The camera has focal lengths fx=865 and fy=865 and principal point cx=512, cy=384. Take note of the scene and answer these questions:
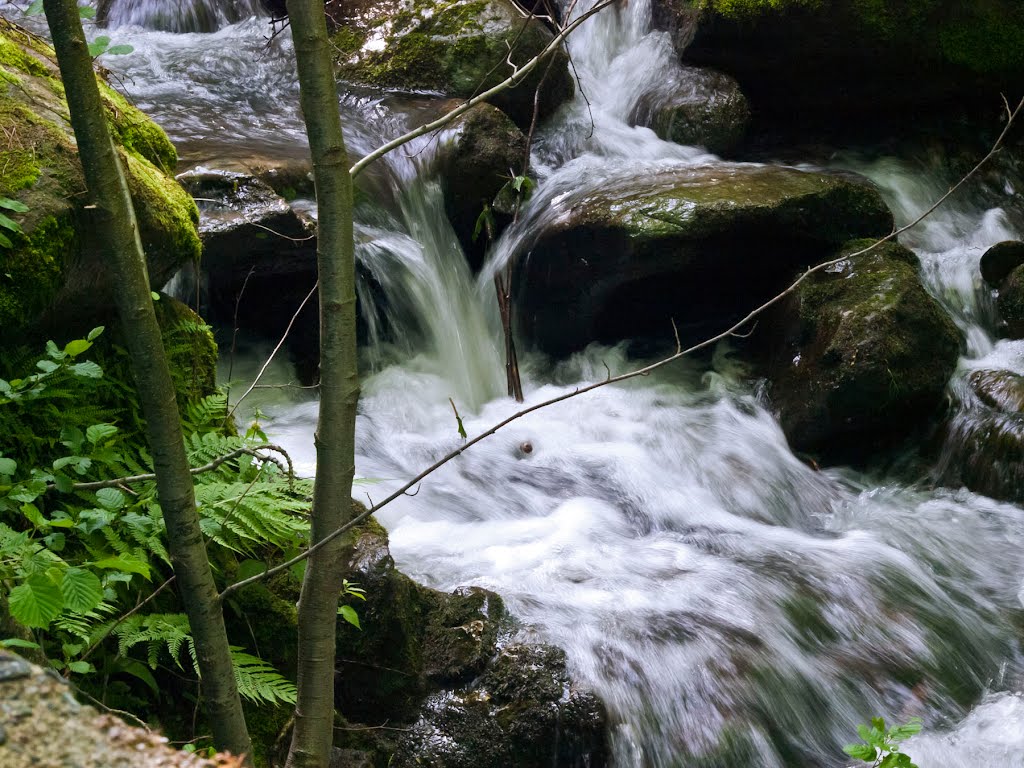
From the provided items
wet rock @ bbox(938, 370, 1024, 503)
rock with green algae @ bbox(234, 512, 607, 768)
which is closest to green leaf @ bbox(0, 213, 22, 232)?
rock with green algae @ bbox(234, 512, 607, 768)

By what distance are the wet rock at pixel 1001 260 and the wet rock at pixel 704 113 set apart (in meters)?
2.69

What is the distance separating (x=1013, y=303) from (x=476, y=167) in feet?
14.2

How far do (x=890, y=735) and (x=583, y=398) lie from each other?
402cm

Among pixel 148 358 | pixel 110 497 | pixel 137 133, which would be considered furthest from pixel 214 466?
pixel 137 133

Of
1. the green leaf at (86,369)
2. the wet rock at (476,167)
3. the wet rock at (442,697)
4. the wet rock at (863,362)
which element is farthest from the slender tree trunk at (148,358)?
the wet rock at (476,167)

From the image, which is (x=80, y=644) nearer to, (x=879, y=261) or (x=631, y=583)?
(x=631, y=583)

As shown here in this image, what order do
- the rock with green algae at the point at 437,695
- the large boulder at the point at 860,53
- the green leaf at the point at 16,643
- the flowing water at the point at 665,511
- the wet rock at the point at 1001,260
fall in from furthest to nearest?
1. the large boulder at the point at 860,53
2. the wet rock at the point at 1001,260
3. the flowing water at the point at 665,511
4. the rock with green algae at the point at 437,695
5. the green leaf at the point at 16,643

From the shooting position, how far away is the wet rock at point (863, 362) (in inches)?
227

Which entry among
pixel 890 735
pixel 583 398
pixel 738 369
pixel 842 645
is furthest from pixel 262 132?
pixel 890 735

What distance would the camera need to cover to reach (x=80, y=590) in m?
1.65

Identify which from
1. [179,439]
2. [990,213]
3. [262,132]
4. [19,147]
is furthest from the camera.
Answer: [990,213]

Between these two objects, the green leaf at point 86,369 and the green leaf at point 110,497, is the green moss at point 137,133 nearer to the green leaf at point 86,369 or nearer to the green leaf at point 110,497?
the green leaf at point 86,369

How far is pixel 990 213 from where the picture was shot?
27.0 ft

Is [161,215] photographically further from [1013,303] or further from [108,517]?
[1013,303]
